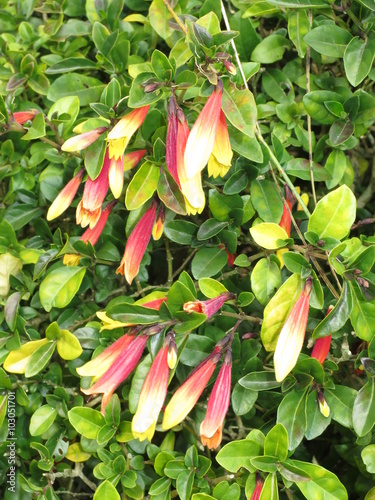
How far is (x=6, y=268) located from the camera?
47.2 inches

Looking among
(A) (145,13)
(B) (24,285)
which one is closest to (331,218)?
(B) (24,285)

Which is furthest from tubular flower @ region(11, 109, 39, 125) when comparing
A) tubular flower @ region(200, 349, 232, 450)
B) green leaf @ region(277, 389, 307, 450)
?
green leaf @ region(277, 389, 307, 450)

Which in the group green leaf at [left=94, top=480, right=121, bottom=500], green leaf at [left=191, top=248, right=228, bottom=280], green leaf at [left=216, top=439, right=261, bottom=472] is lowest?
green leaf at [left=94, top=480, right=121, bottom=500]

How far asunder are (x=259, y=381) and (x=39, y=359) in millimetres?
414

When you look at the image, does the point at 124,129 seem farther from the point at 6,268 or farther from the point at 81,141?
the point at 6,268

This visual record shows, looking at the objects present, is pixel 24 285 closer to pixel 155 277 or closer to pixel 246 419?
Answer: pixel 155 277

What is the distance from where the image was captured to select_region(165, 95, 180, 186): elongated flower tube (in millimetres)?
935

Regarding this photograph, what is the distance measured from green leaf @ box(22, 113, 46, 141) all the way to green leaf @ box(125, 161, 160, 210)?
0.22 meters

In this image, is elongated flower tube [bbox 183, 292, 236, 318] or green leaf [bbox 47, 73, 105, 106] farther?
green leaf [bbox 47, 73, 105, 106]

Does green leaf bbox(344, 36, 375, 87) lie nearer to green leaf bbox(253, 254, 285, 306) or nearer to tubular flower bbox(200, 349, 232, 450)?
green leaf bbox(253, 254, 285, 306)

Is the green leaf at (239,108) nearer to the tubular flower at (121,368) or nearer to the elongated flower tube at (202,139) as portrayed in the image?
the elongated flower tube at (202,139)

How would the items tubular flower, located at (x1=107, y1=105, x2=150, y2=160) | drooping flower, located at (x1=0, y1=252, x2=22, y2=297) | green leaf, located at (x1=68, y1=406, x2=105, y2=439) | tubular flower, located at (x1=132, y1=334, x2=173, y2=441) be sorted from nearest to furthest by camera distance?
1. tubular flower, located at (x1=132, y1=334, x2=173, y2=441)
2. tubular flower, located at (x1=107, y1=105, x2=150, y2=160)
3. green leaf, located at (x1=68, y1=406, x2=105, y2=439)
4. drooping flower, located at (x1=0, y1=252, x2=22, y2=297)

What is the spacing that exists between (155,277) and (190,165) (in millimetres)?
570

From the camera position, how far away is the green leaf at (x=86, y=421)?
104 centimetres
